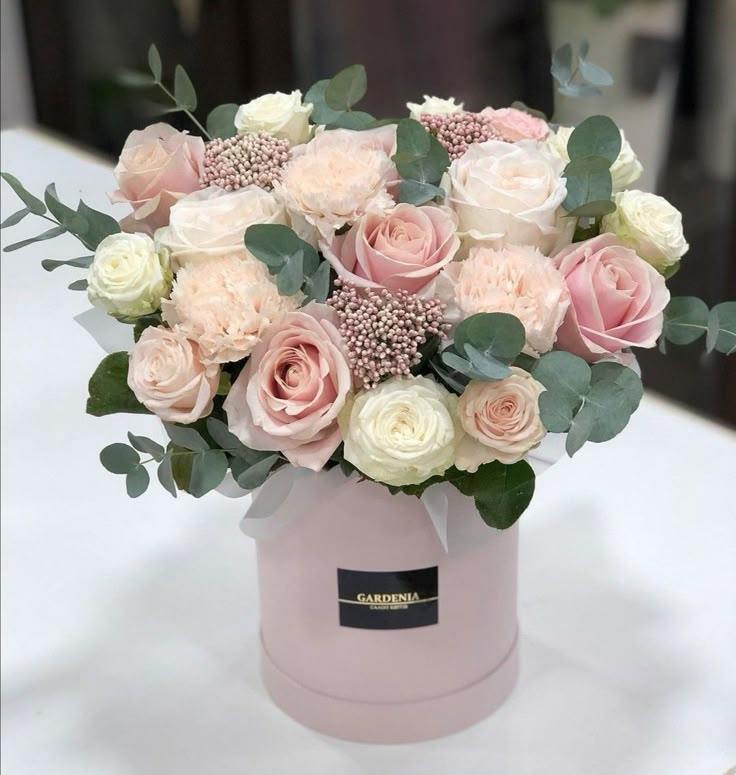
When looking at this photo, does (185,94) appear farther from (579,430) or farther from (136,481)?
(579,430)

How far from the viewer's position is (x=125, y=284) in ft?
2.41

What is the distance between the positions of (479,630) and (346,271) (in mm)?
337

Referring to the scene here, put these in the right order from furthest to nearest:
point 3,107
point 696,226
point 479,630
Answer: point 3,107 → point 696,226 → point 479,630

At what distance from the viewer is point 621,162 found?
82cm

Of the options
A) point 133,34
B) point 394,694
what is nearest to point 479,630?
point 394,694

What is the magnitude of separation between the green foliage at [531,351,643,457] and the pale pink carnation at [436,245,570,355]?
2cm

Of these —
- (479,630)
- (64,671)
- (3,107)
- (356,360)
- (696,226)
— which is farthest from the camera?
(3,107)

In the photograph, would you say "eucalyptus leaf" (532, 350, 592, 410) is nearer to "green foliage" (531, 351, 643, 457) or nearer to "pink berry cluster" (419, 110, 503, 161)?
"green foliage" (531, 351, 643, 457)

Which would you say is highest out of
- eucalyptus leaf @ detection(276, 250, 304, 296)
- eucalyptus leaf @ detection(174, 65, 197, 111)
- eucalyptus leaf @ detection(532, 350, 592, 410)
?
eucalyptus leaf @ detection(174, 65, 197, 111)

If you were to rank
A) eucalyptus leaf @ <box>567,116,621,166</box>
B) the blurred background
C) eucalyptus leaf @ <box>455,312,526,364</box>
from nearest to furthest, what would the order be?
eucalyptus leaf @ <box>455,312,526,364</box>, eucalyptus leaf @ <box>567,116,621,166</box>, the blurred background

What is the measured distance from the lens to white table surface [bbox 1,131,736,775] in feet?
3.06

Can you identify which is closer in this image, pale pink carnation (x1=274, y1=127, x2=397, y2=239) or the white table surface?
pale pink carnation (x1=274, y1=127, x2=397, y2=239)

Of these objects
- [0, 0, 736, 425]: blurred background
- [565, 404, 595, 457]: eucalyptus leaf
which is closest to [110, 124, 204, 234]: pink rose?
[565, 404, 595, 457]: eucalyptus leaf

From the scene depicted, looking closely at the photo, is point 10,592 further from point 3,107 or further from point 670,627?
point 3,107
